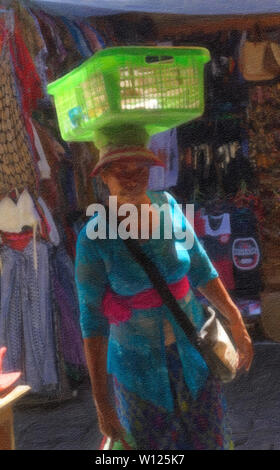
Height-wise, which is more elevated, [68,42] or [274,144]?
[68,42]

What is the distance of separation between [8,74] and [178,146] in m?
1.75

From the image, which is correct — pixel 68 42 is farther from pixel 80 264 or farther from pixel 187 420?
pixel 187 420

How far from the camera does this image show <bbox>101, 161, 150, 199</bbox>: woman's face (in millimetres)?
1767

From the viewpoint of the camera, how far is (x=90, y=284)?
179 centimetres

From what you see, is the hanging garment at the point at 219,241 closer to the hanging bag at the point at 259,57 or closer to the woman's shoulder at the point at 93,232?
the hanging bag at the point at 259,57

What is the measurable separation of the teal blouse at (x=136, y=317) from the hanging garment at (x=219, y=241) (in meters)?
2.95

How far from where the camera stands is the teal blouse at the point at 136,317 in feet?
5.88

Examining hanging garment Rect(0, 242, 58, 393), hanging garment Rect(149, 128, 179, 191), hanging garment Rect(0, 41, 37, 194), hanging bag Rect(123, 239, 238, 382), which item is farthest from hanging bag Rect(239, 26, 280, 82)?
hanging bag Rect(123, 239, 238, 382)

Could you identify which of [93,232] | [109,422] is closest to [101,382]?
[109,422]

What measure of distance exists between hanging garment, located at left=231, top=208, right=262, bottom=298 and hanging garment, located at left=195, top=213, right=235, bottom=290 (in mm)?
57

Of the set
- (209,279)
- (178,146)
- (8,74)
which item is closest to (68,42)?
(8,74)

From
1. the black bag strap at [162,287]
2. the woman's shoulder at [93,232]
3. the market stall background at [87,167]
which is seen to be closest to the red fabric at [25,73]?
the market stall background at [87,167]

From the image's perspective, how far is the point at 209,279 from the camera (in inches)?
79.9

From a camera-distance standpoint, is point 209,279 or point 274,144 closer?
point 209,279
